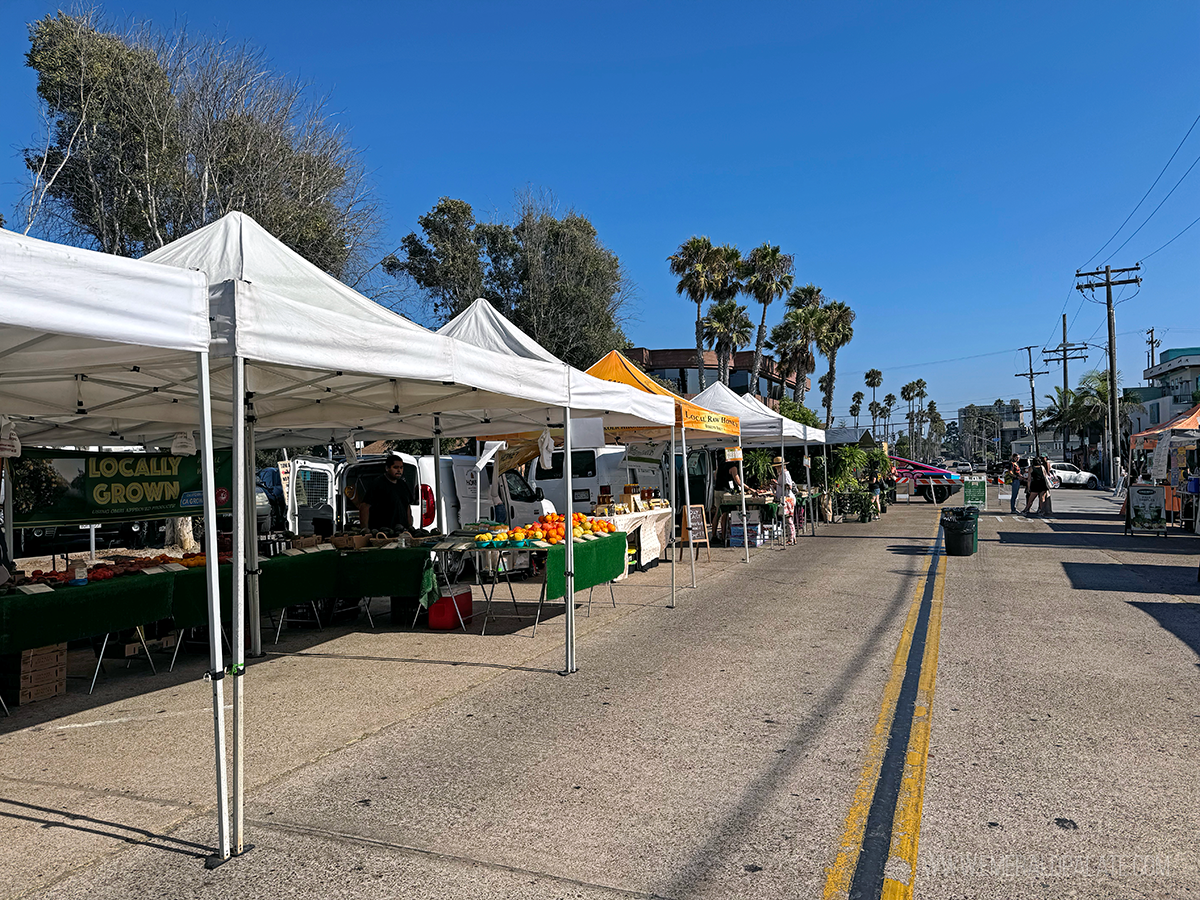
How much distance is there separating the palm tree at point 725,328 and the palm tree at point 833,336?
8981 mm

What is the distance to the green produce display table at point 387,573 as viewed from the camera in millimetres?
9344

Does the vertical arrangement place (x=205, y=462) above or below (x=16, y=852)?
above

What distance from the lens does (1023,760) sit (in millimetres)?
5027

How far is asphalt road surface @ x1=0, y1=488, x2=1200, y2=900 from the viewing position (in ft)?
12.3

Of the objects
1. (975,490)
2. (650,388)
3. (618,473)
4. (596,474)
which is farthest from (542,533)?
(975,490)

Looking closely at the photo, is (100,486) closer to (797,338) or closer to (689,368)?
(797,338)

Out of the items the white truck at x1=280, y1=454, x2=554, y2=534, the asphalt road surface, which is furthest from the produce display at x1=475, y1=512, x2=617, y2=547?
the white truck at x1=280, y1=454, x2=554, y2=534

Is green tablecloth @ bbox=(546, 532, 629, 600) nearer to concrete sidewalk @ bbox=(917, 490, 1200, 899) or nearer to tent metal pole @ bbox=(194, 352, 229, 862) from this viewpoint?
concrete sidewalk @ bbox=(917, 490, 1200, 899)

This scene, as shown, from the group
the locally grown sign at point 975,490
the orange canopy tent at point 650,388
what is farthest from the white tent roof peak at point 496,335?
the locally grown sign at point 975,490

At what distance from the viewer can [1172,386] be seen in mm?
71250

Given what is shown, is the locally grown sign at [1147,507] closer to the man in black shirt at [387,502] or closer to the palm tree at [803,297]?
the man in black shirt at [387,502]

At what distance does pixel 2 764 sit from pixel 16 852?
1651 mm

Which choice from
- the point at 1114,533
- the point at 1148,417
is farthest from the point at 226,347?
the point at 1148,417

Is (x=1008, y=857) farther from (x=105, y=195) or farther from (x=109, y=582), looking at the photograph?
(x=105, y=195)
